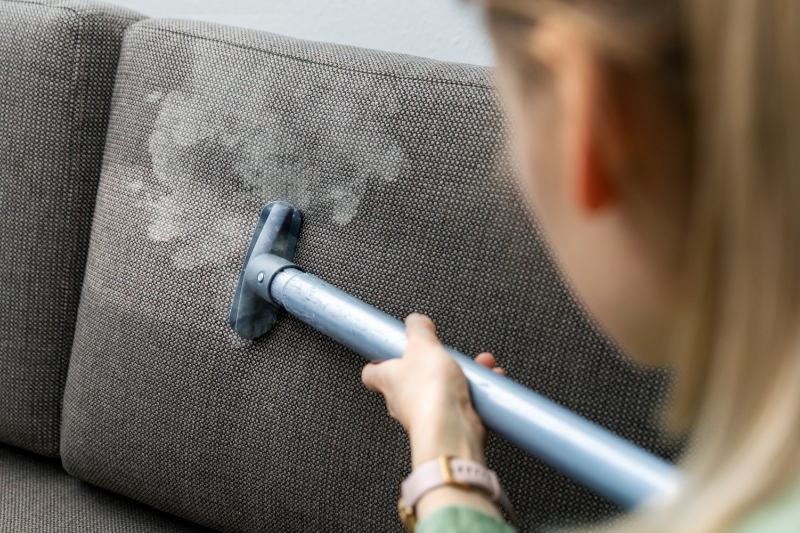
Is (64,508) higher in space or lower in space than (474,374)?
lower

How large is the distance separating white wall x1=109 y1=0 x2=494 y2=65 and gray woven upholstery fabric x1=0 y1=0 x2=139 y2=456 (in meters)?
0.18

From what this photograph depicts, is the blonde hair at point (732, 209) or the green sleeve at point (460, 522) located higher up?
the blonde hair at point (732, 209)

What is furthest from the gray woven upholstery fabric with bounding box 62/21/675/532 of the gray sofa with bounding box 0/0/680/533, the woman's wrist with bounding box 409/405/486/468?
the woman's wrist with bounding box 409/405/486/468

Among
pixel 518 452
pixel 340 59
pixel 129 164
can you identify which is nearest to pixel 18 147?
pixel 129 164

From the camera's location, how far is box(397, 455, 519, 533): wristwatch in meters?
0.54

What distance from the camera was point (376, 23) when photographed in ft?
3.12

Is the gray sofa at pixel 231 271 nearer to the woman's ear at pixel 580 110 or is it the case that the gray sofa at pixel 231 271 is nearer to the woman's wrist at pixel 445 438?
the woman's wrist at pixel 445 438

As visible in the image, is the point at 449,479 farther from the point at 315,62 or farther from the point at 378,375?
the point at 315,62

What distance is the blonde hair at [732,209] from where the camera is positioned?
0.29m

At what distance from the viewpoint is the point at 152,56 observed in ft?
2.87

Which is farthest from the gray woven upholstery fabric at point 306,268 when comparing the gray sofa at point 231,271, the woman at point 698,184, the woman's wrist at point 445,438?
the woman at point 698,184

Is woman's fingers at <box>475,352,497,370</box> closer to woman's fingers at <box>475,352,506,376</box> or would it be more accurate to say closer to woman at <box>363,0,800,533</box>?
woman's fingers at <box>475,352,506,376</box>

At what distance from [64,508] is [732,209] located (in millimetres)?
890

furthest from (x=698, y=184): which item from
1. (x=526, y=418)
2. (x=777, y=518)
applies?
(x=526, y=418)
